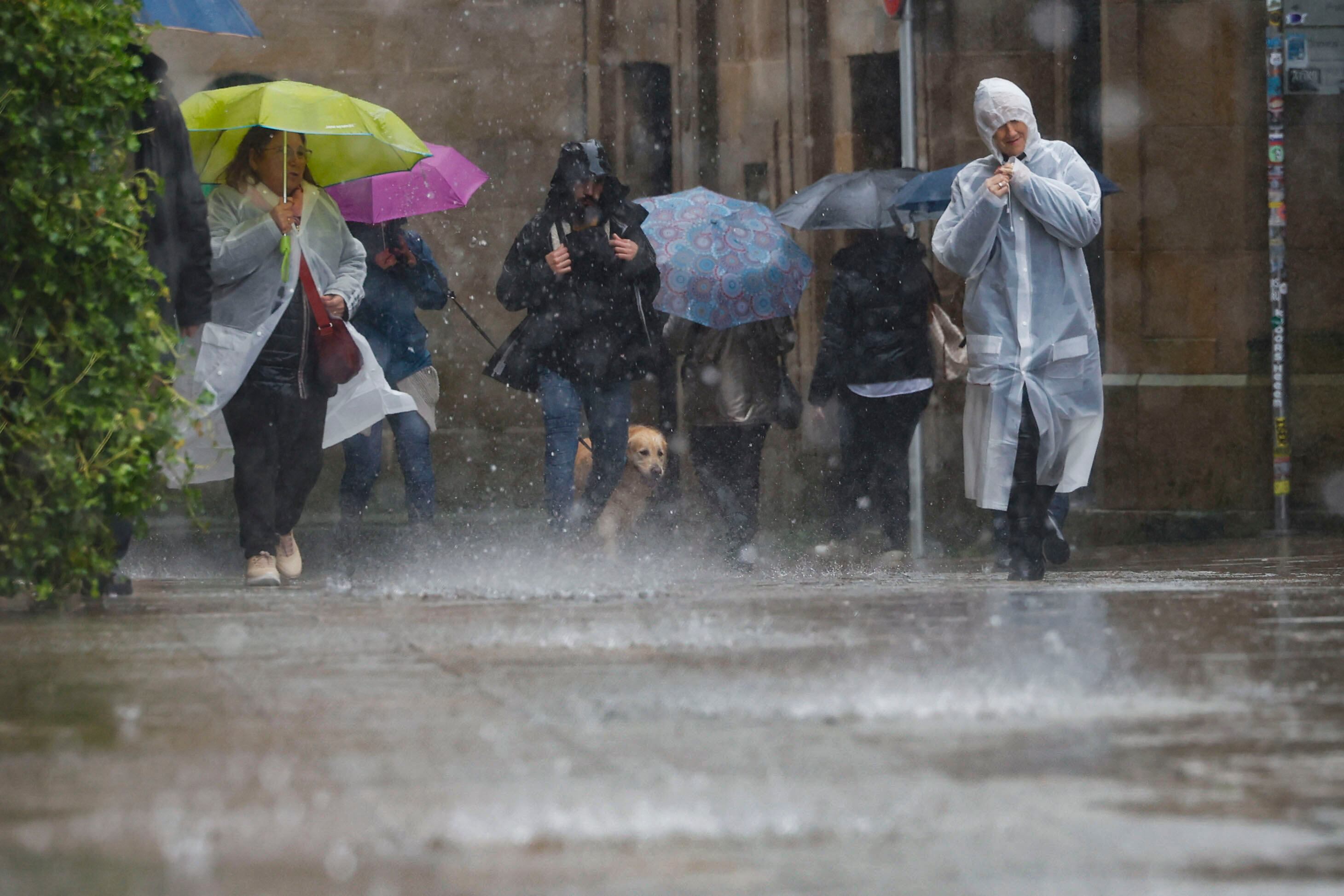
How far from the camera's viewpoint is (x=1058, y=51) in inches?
516

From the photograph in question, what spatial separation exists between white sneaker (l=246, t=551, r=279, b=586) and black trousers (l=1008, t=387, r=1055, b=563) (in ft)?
9.20

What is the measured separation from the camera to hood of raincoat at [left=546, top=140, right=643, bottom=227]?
31.2 ft

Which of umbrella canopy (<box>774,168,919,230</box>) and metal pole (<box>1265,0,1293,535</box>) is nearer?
umbrella canopy (<box>774,168,919,230</box>)

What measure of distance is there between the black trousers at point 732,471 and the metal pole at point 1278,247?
3306 mm

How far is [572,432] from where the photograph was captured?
961 centimetres

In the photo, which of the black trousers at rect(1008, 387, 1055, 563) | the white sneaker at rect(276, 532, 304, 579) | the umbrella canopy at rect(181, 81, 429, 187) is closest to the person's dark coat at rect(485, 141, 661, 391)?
the umbrella canopy at rect(181, 81, 429, 187)

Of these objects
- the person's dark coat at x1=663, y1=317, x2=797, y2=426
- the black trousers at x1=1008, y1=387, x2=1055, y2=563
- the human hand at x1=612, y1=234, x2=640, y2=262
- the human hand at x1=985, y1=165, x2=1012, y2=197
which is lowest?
the black trousers at x1=1008, y1=387, x2=1055, y2=563

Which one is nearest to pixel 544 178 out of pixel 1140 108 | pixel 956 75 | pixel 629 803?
pixel 956 75

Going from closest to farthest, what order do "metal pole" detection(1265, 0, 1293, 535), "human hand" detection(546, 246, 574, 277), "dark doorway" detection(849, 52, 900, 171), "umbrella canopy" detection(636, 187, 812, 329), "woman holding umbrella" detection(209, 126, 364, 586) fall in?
1. "woman holding umbrella" detection(209, 126, 364, 586)
2. "human hand" detection(546, 246, 574, 277)
3. "umbrella canopy" detection(636, 187, 812, 329)
4. "metal pole" detection(1265, 0, 1293, 535)
5. "dark doorway" detection(849, 52, 900, 171)

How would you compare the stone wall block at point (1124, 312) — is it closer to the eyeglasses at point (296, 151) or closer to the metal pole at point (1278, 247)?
the metal pole at point (1278, 247)

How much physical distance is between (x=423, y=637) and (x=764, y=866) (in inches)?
108

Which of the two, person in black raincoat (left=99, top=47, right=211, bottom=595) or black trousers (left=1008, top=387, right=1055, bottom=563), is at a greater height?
person in black raincoat (left=99, top=47, right=211, bottom=595)

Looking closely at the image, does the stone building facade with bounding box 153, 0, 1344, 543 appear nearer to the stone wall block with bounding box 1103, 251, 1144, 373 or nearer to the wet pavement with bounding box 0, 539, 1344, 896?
the stone wall block with bounding box 1103, 251, 1144, 373

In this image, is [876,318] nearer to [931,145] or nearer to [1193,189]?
[1193,189]
